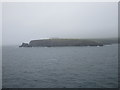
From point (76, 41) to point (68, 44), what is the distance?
6.76 m

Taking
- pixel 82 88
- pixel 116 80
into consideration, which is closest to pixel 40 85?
pixel 82 88

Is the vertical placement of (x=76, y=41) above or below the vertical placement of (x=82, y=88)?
above

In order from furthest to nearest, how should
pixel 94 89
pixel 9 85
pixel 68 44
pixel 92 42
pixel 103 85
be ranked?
pixel 68 44 → pixel 92 42 → pixel 9 85 → pixel 103 85 → pixel 94 89

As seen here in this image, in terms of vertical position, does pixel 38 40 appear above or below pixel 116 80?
above

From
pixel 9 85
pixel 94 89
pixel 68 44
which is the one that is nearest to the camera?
pixel 94 89

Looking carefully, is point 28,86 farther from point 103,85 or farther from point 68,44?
point 68,44

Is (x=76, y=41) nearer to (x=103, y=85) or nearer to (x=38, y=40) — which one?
(x=38, y=40)

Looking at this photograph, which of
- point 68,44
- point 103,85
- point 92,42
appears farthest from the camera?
point 68,44

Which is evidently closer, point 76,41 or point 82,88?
point 82,88

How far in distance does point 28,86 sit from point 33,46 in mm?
101089

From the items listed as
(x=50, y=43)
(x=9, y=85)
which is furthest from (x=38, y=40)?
(x=9, y=85)

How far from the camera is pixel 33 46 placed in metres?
118

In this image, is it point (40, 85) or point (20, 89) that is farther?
point (40, 85)

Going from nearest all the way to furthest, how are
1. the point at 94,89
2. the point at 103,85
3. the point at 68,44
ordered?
the point at 94,89 < the point at 103,85 < the point at 68,44
